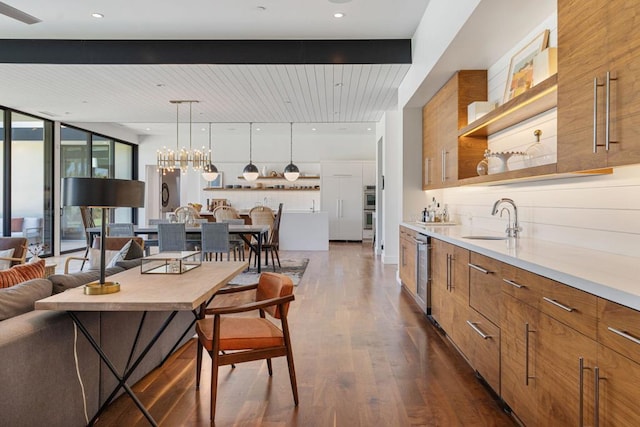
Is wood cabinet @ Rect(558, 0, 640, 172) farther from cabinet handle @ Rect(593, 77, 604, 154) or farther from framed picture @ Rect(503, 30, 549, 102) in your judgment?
framed picture @ Rect(503, 30, 549, 102)

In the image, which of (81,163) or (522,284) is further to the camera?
(81,163)

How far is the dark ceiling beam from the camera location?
528 cm

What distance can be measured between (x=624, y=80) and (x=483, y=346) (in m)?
1.64

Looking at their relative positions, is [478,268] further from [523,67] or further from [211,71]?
[211,71]

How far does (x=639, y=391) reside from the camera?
134 cm

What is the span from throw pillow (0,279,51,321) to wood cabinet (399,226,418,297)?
11.7 ft

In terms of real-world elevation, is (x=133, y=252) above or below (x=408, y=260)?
above

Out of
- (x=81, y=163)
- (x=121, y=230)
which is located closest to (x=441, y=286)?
(x=121, y=230)

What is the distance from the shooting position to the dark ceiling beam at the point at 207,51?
528cm

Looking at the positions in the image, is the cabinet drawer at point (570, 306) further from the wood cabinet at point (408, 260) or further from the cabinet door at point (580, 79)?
the wood cabinet at point (408, 260)

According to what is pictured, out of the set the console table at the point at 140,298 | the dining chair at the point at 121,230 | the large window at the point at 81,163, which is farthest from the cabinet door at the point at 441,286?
the large window at the point at 81,163

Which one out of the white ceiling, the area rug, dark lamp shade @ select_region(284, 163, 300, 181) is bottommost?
the area rug

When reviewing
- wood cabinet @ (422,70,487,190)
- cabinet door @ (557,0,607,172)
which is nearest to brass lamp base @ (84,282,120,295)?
cabinet door @ (557,0,607,172)

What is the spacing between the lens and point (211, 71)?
5.57m
